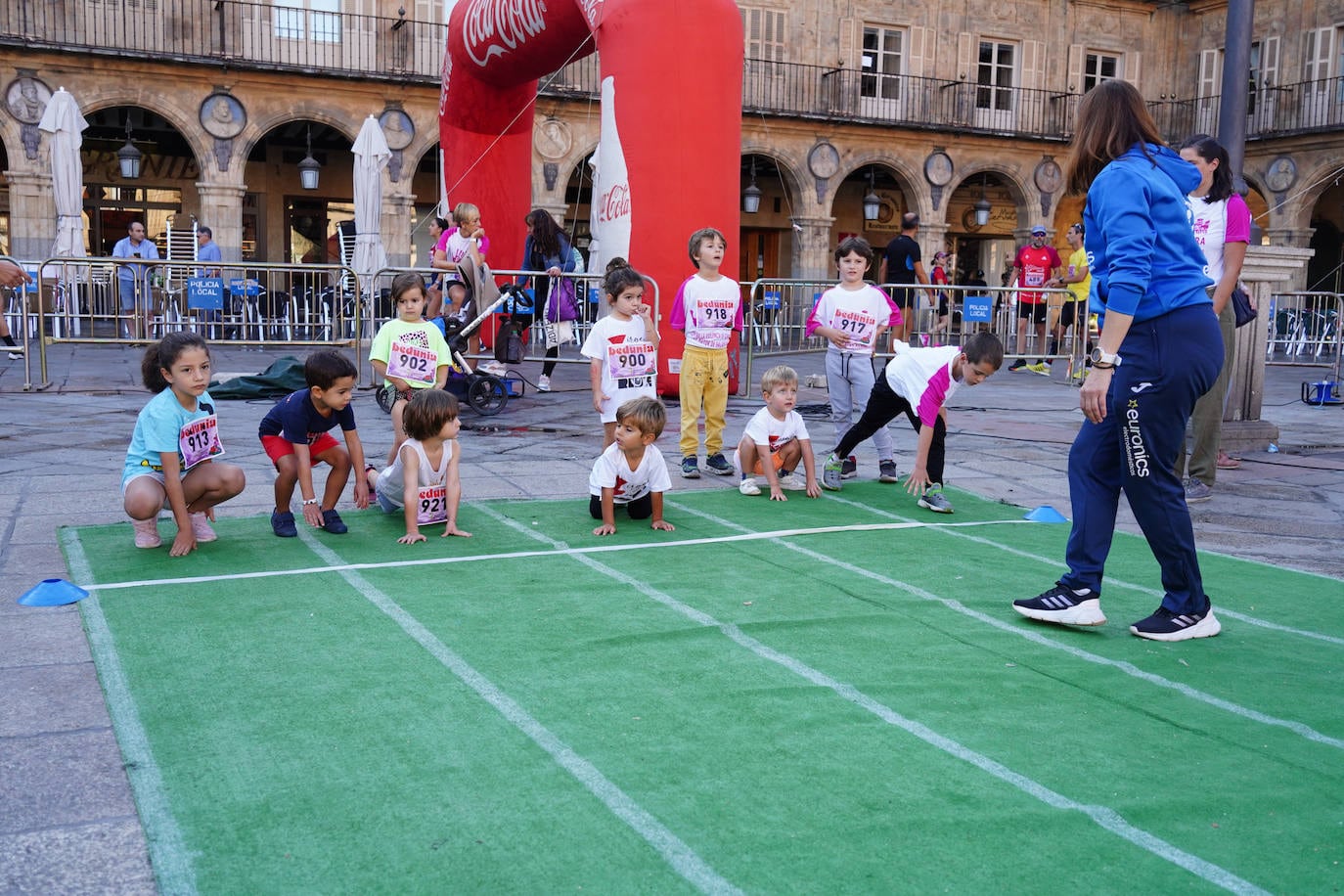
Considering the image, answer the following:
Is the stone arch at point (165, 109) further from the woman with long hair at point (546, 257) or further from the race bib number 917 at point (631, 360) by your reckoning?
the race bib number 917 at point (631, 360)

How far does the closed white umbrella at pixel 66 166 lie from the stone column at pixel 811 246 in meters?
14.2

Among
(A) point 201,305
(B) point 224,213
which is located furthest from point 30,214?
(A) point 201,305

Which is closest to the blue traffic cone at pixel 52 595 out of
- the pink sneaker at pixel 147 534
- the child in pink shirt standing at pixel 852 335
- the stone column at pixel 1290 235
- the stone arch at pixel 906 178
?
the pink sneaker at pixel 147 534

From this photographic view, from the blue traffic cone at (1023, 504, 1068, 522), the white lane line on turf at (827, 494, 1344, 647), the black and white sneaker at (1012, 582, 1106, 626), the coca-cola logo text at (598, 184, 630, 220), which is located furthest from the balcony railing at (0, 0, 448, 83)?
the black and white sneaker at (1012, 582, 1106, 626)

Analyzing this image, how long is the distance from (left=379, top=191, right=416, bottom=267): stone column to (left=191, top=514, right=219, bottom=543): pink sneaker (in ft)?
60.6

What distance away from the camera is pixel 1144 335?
12.8ft

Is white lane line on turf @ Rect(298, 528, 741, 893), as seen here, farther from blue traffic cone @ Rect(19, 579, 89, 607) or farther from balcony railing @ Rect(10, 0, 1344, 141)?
balcony railing @ Rect(10, 0, 1344, 141)

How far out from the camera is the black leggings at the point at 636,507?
5.77m

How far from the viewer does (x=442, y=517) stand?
18.5 ft

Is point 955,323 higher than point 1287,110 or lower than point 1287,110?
lower

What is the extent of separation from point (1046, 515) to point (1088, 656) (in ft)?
8.07

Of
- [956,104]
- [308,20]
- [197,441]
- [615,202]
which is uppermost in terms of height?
[308,20]

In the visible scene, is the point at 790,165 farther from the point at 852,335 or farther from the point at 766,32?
the point at 852,335

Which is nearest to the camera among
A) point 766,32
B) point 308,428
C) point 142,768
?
point 142,768
